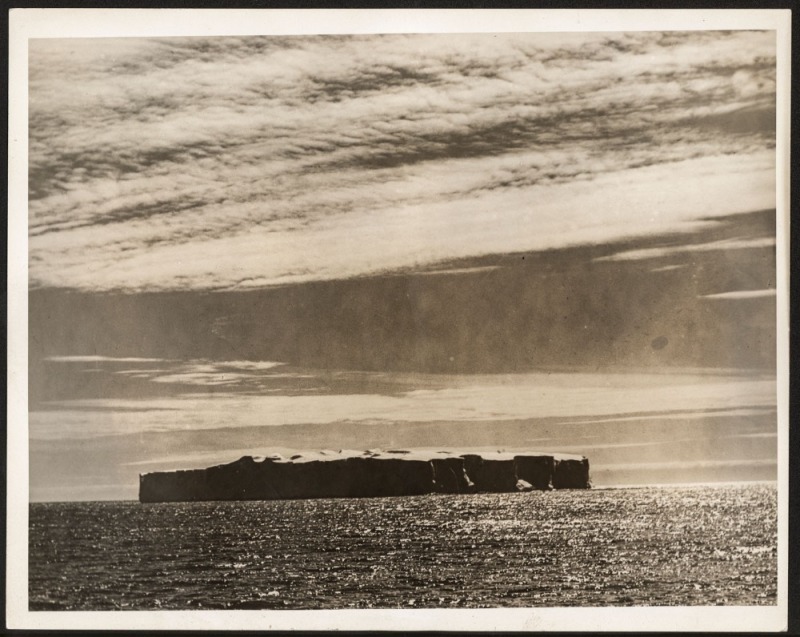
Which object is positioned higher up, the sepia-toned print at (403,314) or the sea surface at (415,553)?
the sepia-toned print at (403,314)

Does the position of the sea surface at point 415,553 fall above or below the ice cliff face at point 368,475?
below

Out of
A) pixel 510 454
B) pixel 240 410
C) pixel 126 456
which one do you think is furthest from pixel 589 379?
pixel 126 456

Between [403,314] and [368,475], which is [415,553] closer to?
[368,475]

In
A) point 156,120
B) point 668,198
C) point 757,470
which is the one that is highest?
point 156,120

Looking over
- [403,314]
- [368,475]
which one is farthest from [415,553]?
[403,314]

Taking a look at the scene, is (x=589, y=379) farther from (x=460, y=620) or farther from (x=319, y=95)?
(x=319, y=95)

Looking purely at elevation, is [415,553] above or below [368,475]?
below
